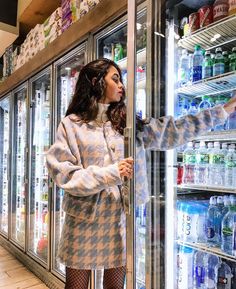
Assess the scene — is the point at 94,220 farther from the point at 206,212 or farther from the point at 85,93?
the point at 206,212

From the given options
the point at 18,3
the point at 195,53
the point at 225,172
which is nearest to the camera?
the point at 225,172

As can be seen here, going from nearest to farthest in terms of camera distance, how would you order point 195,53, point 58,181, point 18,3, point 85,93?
1. point 58,181
2. point 85,93
3. point 195,53
4. point 18,3

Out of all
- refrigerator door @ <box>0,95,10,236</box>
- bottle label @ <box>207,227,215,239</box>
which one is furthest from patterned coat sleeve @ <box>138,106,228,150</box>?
refrigerator door @ <box>0,95,10,236</box>

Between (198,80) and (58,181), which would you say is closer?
(58,181)

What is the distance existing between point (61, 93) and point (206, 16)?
1.47 m

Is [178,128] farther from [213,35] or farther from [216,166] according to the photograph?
[213,35]

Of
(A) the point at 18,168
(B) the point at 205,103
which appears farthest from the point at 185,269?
(A) the point at 18,168

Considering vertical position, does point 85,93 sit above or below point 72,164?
above

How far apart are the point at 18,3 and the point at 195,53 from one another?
257cm

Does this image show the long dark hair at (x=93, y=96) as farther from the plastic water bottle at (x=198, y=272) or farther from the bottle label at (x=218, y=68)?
the plastic water bottle at (x=198, y=272)

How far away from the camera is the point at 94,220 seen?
4.16 feet

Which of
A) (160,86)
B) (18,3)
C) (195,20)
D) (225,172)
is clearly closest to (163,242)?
(225,172)

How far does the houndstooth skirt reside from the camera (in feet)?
4.15

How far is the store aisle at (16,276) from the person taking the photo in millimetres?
2529
